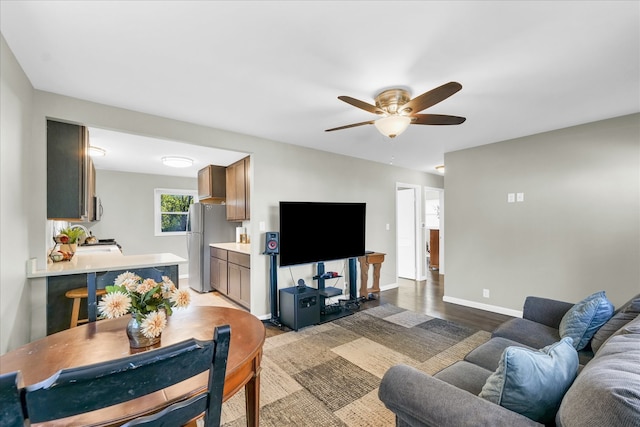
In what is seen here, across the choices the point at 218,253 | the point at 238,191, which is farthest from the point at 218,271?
the point at 238,191

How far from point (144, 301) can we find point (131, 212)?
590 cm

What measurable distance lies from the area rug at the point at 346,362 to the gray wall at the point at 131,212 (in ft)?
14.9

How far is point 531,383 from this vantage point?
108 cm

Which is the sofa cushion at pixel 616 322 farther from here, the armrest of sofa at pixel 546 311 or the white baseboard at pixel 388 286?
the white baseboard at pixel 388 286

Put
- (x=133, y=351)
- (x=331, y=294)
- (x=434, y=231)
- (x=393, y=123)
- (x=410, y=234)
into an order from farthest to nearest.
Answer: (x=434, y=231)
(x=410, y=234)
(x=331, y=294)
(x=393, y=123)
(x=133, y=351)

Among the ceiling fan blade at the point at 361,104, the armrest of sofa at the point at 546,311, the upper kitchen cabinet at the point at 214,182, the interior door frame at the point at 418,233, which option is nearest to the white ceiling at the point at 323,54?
the ceiling fan blade at the point at 361,104

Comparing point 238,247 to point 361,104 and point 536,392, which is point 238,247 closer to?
point 361,104

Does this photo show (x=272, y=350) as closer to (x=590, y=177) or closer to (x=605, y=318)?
(x=605, y=318)

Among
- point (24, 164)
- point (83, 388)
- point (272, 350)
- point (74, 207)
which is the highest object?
point (24, 164)

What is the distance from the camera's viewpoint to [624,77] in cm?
220

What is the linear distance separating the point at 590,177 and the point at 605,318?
216 centimetres

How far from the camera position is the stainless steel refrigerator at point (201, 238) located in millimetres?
5289

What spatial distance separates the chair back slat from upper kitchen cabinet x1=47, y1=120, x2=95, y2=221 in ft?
8.48

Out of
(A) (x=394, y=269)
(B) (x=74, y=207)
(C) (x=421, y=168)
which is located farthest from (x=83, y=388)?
(C) (x=421, y=168)
